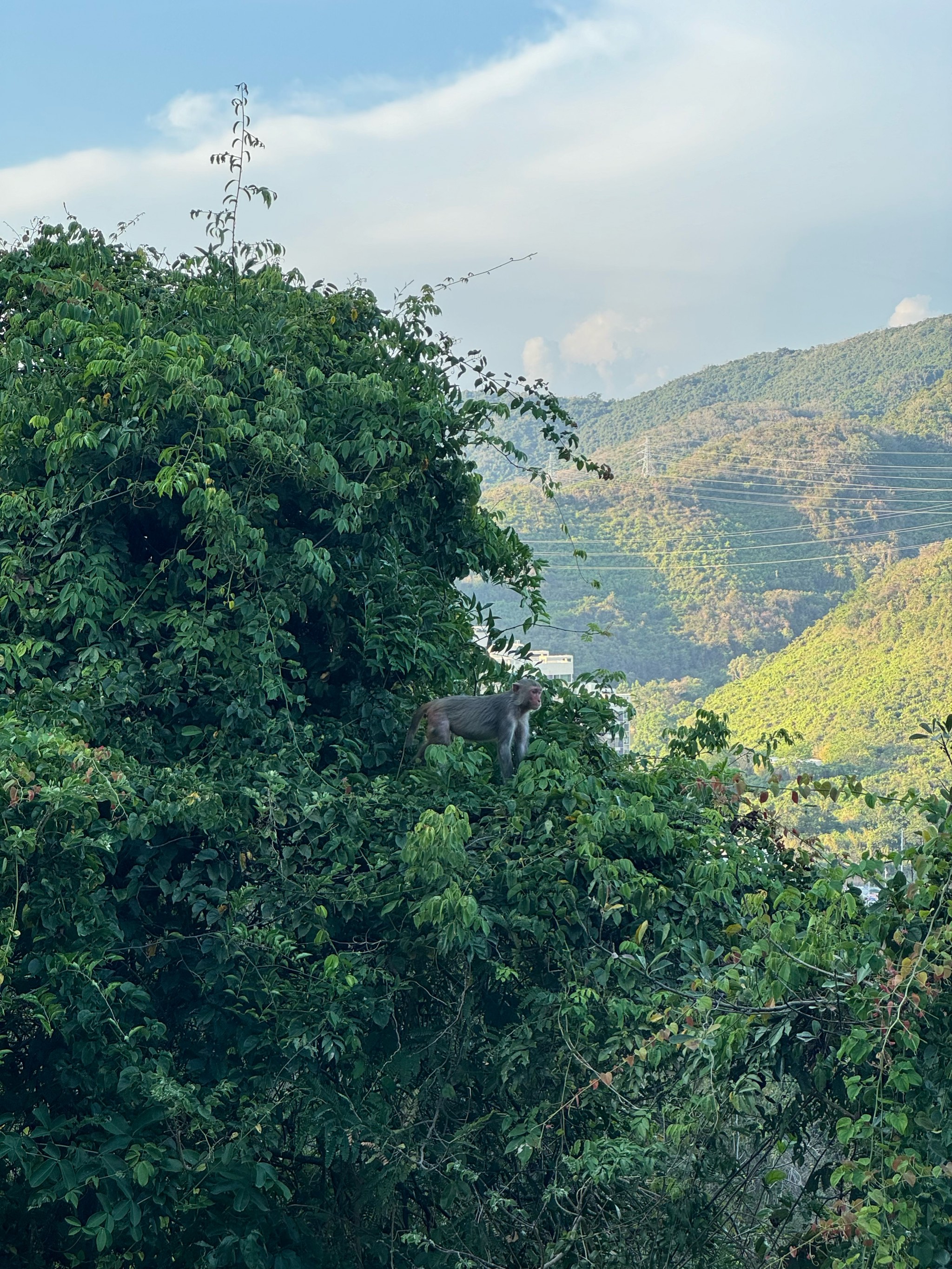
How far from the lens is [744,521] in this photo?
57.7 m

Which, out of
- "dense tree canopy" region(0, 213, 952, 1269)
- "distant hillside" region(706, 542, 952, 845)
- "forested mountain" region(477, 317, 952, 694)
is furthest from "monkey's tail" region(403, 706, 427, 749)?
"forested mountain" region(477, 317, 952, 694)

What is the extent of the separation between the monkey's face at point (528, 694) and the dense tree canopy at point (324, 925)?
10.4 inches

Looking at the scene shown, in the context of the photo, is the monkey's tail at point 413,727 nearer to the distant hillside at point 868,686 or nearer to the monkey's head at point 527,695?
the monkey's head at point 527,695

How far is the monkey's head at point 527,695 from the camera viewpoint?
7539 millimetres

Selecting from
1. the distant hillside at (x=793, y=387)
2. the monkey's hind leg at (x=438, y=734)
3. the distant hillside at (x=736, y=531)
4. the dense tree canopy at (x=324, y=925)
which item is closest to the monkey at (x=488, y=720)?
the monkey's hind leg at (x=438, y=734)

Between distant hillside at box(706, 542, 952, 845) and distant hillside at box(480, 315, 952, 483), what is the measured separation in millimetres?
18244

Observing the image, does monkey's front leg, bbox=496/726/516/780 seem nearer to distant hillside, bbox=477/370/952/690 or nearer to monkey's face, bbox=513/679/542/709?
monkey's face, bbox=513/679/542/709

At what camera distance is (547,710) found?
8.42 m

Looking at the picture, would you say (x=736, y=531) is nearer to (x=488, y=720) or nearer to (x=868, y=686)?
(x=868, y=686)

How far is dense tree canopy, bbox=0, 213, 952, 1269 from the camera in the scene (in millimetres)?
5766

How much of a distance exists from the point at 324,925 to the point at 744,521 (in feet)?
174

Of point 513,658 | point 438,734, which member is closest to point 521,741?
point 438,734

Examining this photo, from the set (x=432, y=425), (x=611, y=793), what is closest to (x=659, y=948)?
(x=611, y=793)

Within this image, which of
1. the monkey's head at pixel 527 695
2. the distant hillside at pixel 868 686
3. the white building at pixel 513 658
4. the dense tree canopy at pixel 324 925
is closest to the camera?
the dense tree canopy at pixel 324 925
